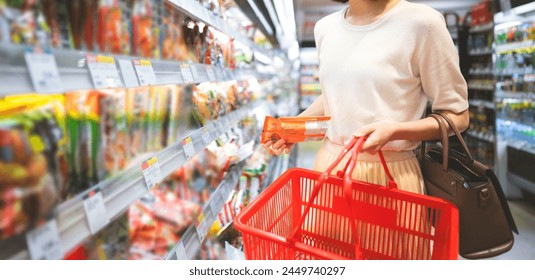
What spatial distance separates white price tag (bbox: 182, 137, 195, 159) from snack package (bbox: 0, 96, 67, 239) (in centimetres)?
65

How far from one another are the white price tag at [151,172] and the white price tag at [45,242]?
37 centimetres

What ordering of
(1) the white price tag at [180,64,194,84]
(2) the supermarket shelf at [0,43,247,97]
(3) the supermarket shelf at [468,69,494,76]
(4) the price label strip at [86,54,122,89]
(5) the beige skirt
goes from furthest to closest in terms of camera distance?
1. (3) the supermarket shelf at [468,69,494,76]
2. (1) the white price tag at [180,64,194,84]
3. (5) the beige skirt
4. (4) the price label strip at [86,54,122,89]
5. (2) the supermarket shelf at [0,43,247,97]

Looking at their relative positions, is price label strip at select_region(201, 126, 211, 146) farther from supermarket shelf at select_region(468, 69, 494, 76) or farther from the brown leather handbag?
supermarket shelf at select_region(468, 69, 494, 76)

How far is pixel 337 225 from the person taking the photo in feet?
3.88

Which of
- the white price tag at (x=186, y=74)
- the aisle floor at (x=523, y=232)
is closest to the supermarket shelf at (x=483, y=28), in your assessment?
the aisle floor at (x=523, y=232)

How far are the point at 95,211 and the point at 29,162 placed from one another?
193 millimetres

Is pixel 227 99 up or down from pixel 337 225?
up

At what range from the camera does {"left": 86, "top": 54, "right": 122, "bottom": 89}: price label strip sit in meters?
0.81

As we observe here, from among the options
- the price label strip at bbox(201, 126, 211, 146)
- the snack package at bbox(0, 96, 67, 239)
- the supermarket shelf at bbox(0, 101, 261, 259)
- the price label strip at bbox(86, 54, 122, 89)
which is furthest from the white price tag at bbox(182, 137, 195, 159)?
the snack package at bbox(0, 96, 67, 239)

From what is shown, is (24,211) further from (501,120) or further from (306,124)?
(501,120)

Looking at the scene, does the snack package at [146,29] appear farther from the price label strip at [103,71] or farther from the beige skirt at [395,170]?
the beige skirt at [395,170]

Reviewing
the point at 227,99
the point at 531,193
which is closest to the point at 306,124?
the point at 227,99

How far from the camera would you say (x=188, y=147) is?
1.46 m
